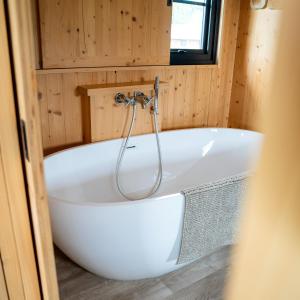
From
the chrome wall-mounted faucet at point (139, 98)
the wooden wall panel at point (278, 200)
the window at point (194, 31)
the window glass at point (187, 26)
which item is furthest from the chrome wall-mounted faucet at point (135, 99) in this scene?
the wooden wall panel at point (278, 200)

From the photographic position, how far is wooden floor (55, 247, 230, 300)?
1708mm

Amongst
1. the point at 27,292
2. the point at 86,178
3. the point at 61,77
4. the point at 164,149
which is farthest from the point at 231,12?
the point at 27,292

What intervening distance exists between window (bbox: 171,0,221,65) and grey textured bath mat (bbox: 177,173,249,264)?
1.46 meters

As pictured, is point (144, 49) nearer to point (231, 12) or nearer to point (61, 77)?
point (61, 77)

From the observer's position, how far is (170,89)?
2793 mm

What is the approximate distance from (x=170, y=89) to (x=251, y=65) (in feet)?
2.81

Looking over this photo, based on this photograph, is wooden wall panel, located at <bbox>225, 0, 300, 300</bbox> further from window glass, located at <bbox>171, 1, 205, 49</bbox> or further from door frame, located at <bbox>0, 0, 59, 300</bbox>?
window glass, located at <bbox>171, 1, 205, 49</bbox>

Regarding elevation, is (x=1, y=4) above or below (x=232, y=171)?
above

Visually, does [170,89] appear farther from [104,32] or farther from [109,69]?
[104,32]

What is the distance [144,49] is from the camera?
2482 mm

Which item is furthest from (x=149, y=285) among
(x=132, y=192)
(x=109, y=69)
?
(x=109, y=69)

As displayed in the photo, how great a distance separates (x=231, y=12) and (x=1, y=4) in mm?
2642

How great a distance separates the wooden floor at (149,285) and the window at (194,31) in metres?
1.74

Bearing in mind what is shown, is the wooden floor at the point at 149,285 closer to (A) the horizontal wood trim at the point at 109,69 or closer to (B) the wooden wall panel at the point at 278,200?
(A) the horizontal wood trim at the point at 109,69
